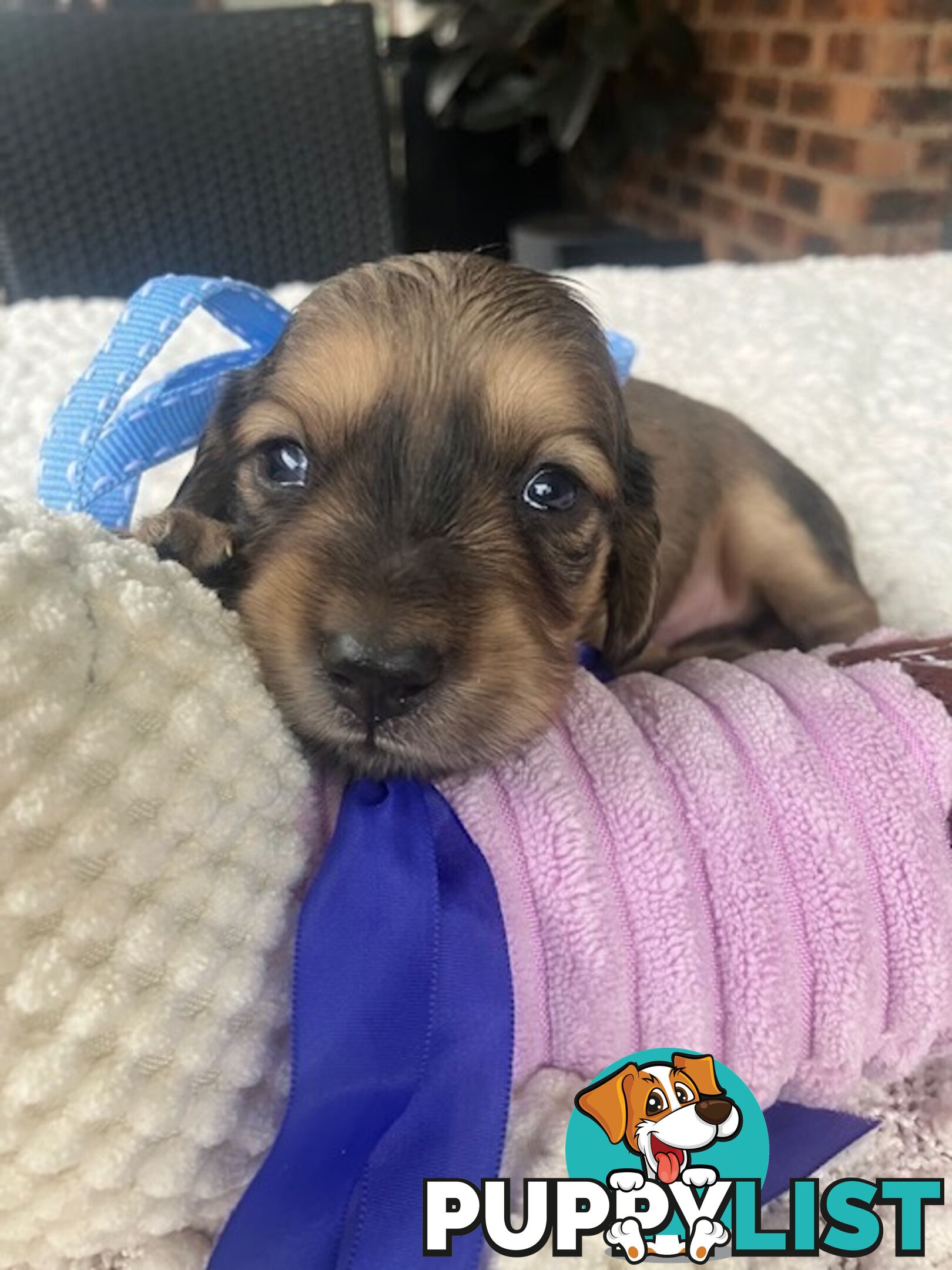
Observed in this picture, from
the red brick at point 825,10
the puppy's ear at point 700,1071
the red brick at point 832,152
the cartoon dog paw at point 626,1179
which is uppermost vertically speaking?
the red brick at point 825,10

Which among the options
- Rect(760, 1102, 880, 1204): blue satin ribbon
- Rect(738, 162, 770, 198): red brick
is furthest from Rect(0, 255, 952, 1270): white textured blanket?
Rect(738, 162, 770, 198): red brick

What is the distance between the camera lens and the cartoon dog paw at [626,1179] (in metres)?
0.65

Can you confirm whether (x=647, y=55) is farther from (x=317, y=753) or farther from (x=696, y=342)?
(x=317, y=753)

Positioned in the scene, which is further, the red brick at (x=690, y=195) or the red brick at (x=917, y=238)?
the red brick at (x=690, y=195)

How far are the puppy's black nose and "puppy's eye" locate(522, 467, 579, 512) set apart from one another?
29 cm

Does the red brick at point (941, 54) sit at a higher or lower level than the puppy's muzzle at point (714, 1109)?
higher

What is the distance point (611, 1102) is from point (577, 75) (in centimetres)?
379

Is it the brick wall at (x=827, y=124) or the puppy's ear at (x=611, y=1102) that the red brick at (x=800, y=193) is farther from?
the puppy's ear at (x=611, y=1102)

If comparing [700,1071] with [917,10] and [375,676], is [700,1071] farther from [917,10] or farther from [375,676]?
[917,10]

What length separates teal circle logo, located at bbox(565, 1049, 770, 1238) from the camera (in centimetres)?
65

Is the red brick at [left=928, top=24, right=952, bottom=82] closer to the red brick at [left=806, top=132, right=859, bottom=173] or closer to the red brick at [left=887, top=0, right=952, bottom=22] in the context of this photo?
the red brick at [left=887, top=0, right=952, bottom=22]

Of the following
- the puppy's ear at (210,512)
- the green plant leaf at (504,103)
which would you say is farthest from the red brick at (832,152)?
the puppy's ear at (210,512)

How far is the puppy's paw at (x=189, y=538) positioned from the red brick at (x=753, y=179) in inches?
143

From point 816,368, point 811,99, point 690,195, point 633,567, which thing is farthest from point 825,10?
point 633,567
